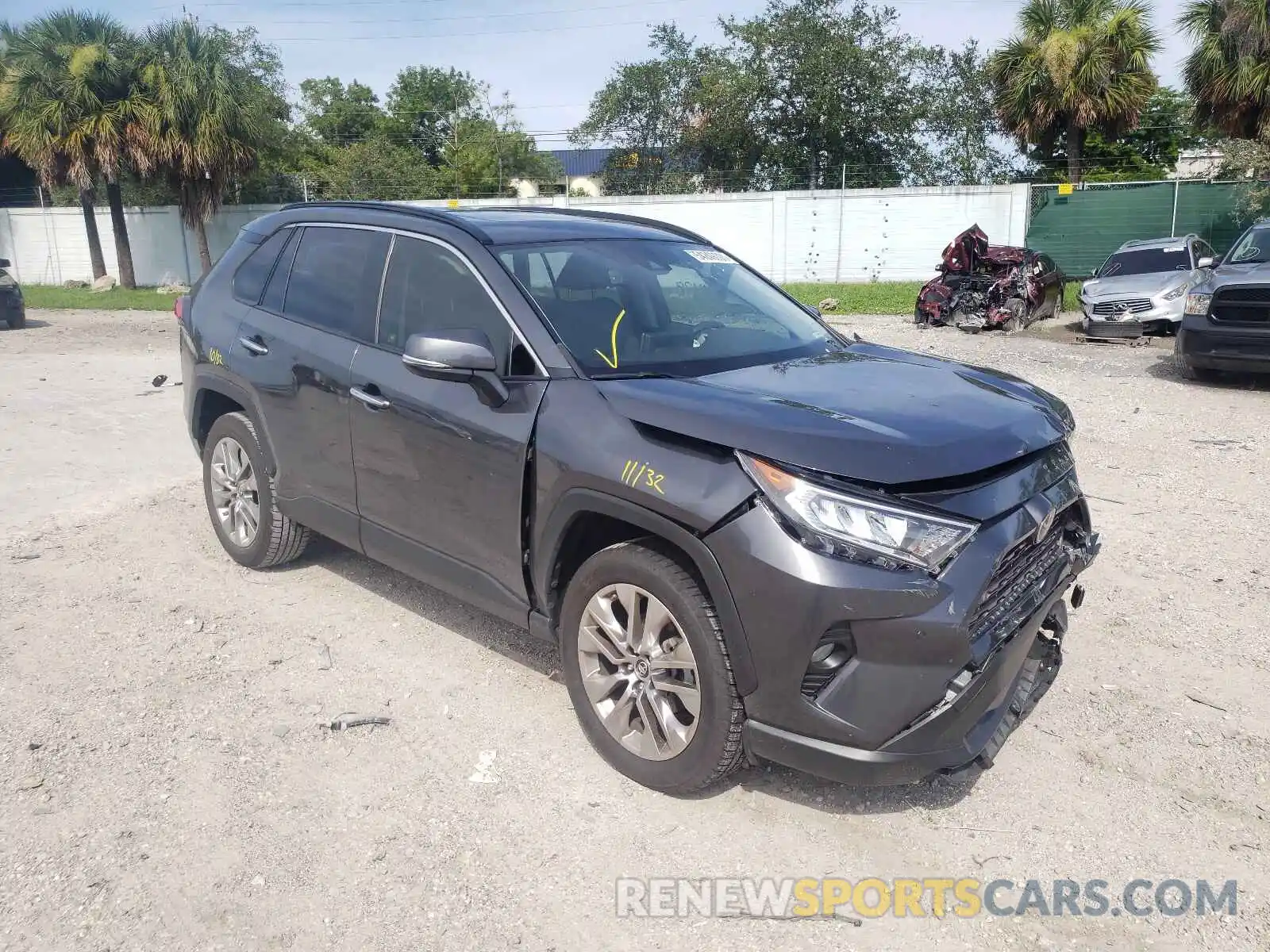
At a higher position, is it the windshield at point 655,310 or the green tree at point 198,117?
the green tree at point 198,117

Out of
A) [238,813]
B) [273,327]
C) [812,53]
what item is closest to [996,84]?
[812,53]

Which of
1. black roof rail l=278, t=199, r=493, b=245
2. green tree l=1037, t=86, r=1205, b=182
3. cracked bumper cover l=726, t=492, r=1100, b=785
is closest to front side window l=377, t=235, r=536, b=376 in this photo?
black roof rail l=278, t=199, r=493, b=245

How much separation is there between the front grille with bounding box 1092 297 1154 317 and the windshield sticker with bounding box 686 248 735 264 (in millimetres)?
12490

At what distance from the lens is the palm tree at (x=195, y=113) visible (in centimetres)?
2550

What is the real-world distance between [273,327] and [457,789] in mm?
2502

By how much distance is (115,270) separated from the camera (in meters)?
31.5

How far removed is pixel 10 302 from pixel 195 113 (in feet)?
32.9

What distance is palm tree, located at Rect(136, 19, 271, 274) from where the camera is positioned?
83.7 ft

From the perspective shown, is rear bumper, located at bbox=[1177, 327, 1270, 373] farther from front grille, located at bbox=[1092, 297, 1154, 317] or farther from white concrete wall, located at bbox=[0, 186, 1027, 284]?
white concrete wall, located at bbox=[0, 186, 1027, 284]

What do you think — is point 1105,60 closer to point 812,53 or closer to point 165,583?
point 812,53

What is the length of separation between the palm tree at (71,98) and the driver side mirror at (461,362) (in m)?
26.0

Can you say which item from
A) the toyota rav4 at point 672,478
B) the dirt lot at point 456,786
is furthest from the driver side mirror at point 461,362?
the dirt lot at point 456,786

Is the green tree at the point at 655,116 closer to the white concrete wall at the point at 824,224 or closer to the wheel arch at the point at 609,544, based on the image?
the white concrete wall at the point at 824,224

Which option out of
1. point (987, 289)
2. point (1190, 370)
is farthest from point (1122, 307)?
point (1190, 370)
